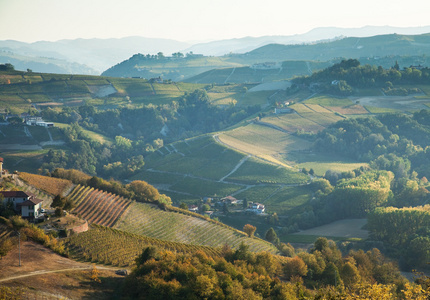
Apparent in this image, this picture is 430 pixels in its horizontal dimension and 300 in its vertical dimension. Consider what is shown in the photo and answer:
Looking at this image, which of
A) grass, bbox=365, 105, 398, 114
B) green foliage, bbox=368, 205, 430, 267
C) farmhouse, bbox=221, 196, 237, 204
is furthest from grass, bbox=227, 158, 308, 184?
grass, bbox=365, 105, 398, 114

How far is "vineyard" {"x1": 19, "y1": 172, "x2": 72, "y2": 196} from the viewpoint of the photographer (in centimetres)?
6425

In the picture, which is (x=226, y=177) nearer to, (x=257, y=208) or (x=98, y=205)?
(x=257, y=208)

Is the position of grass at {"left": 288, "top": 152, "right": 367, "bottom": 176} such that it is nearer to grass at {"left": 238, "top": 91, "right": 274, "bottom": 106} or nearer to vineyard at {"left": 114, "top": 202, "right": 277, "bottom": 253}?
vineyard at {"left": 114, "top": 202, "right": 277, "bottom": 253}

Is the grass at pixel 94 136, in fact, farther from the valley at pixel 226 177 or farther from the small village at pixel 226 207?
the small village at pixel 226 207

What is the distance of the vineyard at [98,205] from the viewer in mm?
60500

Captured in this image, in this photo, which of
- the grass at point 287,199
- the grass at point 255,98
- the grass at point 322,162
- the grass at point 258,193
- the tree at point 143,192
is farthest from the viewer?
the grass at point 255,98

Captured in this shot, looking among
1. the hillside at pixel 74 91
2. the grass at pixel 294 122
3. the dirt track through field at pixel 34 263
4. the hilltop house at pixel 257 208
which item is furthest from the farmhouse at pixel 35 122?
the dirt track through field at pixel 34 263

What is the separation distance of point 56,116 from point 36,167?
38696 millimetres

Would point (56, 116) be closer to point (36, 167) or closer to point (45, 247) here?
point (36, 167)

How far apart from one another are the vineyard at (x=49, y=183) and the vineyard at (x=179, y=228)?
27.7 ft

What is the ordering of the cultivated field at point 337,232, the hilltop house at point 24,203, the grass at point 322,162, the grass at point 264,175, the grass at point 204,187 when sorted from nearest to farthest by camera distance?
the hilltop house at point 24,203 → the cultivated field at point 337,232 → the grass at point 204,187 → the grass at point 264,175 → the grass at point 322,162

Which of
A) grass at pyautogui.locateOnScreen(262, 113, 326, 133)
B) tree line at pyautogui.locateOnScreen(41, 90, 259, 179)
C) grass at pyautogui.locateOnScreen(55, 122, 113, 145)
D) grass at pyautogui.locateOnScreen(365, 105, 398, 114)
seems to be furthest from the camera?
grass at pyautogui.locateOnScreen(365, 105, 398, 114)

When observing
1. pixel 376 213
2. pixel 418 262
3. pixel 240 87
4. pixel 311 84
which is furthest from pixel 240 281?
pixel 240 87

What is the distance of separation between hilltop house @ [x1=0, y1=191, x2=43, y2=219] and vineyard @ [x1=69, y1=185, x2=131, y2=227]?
586cm
